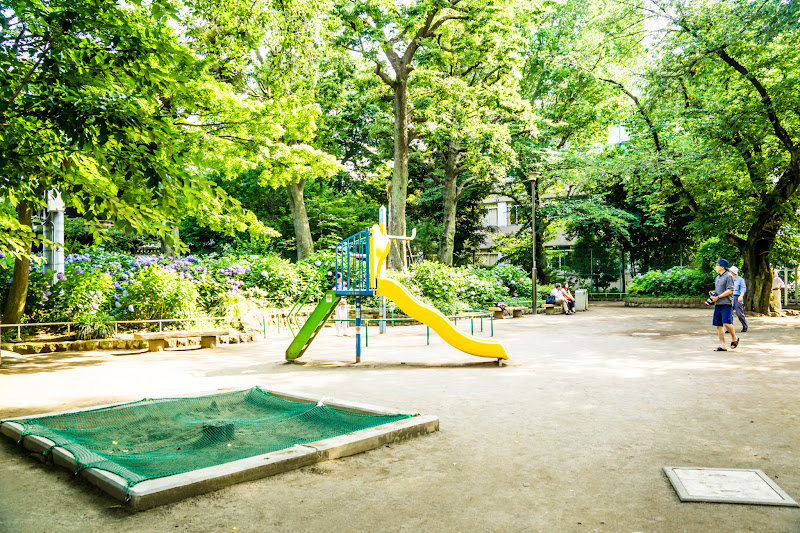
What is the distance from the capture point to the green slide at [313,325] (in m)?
10.8

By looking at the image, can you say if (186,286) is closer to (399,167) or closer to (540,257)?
(399,167)

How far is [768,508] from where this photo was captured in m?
3.82

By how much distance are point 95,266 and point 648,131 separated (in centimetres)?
2221

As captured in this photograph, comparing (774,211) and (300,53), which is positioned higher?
(300,53)

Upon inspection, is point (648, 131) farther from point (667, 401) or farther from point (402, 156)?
point (667, 401)

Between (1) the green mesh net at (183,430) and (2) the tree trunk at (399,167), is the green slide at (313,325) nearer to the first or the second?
(1) the green mesh net at (183,430)

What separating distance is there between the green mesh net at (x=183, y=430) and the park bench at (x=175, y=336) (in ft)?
21.4

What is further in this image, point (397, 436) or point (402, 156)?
point (402, 156)

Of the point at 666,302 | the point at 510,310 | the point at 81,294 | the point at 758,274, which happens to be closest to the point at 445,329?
the point at 81,294

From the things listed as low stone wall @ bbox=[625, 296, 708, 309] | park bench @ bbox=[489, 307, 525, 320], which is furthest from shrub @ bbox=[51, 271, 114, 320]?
low stone wall @ bbox=[625, 296, 708, 309]

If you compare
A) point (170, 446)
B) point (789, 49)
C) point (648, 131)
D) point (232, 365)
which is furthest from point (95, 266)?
point (648, 131)

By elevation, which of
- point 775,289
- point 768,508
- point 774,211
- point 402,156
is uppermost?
point 402,156

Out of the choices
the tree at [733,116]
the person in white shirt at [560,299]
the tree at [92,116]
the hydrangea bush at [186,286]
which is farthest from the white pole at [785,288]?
the tree at [92,116]

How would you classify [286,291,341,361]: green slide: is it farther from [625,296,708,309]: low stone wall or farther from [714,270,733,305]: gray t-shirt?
[625,296,708,309]: low stone wall
